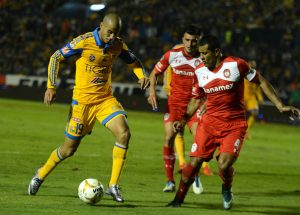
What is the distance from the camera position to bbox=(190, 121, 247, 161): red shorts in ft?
31.8

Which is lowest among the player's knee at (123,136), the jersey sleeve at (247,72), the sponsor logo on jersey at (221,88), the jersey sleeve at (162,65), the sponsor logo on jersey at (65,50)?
the player's knee at (123,136)

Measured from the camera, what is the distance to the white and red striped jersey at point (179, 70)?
12.3m

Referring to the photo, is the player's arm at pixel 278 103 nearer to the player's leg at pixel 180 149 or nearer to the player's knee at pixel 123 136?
the player's knee at pixel 123 136

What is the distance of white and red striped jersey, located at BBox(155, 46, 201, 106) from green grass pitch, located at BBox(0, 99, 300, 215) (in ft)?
4.74

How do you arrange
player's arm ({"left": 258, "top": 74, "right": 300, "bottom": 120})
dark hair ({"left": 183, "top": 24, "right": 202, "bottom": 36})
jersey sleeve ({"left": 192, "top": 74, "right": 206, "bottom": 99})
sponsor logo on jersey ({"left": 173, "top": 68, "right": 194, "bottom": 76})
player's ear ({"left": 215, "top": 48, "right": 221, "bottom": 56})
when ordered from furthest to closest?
sponsor logo on jersey ({"left": 173, "top": 68, "right": 194, "bottom": 76})
dark hair ({"left": 183, "top": 24, "right": 202, "bottom": 36})
jersey sleeve ({"left": 192, "top": 74, "right": 206, "bottom": 99})
player's ear ({"left": 215, "top": 48, "right": 221, "bottom": 56})
player's arm ({"left": 258, "top": 74, "right": 300, "bottom": 120})

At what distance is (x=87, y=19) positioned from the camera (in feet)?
133

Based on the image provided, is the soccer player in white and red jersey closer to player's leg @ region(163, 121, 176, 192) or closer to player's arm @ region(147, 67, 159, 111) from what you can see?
player's arm @ region(147, 67, 159, 111)

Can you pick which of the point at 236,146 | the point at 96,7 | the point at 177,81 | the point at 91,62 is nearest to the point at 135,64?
the point at 91,62

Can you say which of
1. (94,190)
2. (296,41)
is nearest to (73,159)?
(94,190)

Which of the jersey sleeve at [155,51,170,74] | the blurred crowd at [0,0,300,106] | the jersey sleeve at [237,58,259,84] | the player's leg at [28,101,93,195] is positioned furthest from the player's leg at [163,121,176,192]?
the blurred crowd at [0,0,300,106]

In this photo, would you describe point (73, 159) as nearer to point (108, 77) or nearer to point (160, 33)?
point (108, 77)

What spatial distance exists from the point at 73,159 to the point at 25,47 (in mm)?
24358

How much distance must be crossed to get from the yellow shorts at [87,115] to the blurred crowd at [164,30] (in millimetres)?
22182

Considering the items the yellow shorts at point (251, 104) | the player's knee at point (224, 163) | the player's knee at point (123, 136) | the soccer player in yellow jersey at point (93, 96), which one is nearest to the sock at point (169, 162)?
the soccer player in yellow jersey at point (93, 96)
